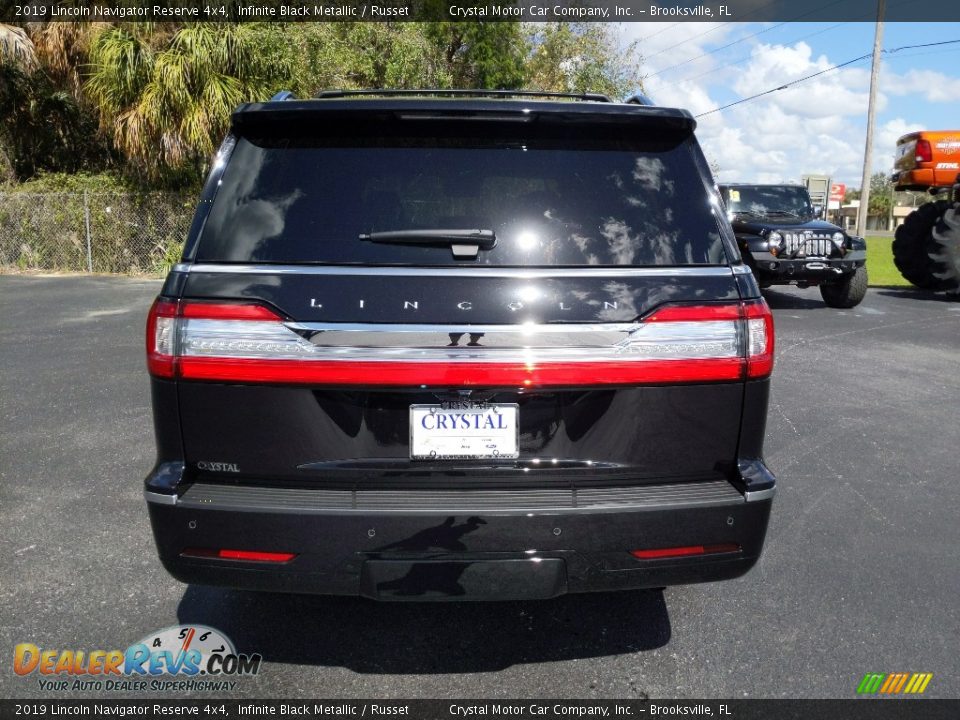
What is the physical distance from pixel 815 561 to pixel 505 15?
21.0m

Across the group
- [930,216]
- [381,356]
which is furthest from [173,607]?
[930,216]

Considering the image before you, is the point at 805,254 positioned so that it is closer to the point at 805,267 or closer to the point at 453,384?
the point at 805,267

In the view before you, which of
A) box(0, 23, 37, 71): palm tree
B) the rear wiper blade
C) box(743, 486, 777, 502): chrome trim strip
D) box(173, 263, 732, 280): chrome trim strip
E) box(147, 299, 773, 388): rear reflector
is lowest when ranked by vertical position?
box(743, 486, 777, 502): chrome trim strip

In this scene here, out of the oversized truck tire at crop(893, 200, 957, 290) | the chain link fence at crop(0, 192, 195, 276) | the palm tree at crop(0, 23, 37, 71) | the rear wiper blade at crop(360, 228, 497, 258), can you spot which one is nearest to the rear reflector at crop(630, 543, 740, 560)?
the rear wiper blade at crop(360, 228, 497, 258)

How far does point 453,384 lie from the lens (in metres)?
2.25

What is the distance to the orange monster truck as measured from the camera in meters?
13.2

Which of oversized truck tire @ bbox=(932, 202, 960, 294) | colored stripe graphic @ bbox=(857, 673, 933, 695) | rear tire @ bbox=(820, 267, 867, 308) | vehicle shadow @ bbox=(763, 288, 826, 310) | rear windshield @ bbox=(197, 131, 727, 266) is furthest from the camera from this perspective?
oversized truck tire @ bbox=(932, 202, 960, 294)

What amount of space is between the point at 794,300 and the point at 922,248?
277cm

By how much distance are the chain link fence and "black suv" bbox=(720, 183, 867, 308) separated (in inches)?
427

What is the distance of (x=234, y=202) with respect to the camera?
2.42 meters

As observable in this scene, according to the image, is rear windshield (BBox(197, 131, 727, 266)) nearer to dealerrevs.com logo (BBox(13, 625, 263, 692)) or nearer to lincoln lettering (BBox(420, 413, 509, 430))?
lincoln lettering (BBox(420, 413, 509, 430))

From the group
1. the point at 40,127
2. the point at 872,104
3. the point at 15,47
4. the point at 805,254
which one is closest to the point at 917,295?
the point at 805,254

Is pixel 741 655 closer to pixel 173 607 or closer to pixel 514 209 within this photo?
pixel 514 209

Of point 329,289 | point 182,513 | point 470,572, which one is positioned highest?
point 329,289
